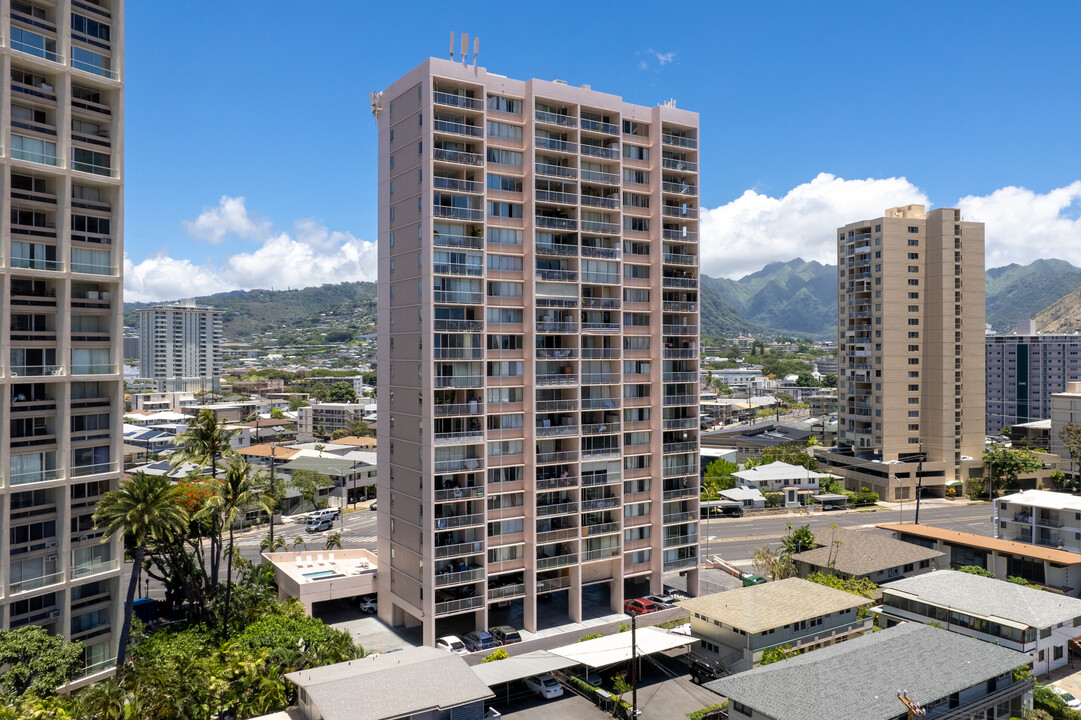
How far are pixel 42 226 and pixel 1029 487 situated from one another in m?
146

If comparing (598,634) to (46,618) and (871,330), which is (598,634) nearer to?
(46,618)

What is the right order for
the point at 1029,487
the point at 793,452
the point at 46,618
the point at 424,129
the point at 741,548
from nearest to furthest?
the point at 46,618, the point at 424,129, the point at 741,548, the point at 1029,487, the point at 793,452

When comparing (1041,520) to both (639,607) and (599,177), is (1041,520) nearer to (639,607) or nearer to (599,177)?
(639,607)

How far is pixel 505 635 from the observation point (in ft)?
190

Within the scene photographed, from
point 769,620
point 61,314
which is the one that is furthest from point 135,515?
point 769,620

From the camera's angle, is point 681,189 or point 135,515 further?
point 681,189

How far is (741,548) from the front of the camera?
91438 mm

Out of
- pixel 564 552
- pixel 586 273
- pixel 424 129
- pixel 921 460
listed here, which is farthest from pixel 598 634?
pixel 921 460

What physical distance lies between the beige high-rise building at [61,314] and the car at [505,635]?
27.7 m

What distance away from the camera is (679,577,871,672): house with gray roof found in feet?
171

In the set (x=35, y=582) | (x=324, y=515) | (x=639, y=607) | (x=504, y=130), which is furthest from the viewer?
(x=324, y=515)

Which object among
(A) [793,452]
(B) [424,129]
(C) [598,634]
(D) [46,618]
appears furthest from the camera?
(A) [793,452]

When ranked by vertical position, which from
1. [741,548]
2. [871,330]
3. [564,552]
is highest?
[871,330]

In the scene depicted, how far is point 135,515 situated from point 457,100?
127 ft
